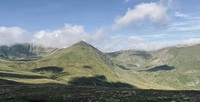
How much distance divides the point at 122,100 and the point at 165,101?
589 centimetres

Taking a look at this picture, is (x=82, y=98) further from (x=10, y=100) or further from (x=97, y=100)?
(x=10, y=100)

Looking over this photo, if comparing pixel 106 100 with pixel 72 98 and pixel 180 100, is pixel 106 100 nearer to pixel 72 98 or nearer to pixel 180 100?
pixel 72 98

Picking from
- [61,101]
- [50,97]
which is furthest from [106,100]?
[50,97]

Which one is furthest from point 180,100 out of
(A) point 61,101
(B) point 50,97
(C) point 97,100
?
(B) point 50,97

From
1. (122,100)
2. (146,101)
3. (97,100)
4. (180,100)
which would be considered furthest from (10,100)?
(180,100)

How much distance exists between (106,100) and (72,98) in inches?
232

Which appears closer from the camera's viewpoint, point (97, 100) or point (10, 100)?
point (97, 100)

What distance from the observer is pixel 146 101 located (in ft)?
128

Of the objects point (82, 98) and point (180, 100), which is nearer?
point (180, 100)

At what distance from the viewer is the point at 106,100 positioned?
40000 millimetres

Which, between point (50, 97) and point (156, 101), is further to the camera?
point (50, 97)

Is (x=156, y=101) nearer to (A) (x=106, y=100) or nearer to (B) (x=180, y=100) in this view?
(B) (x=180, y=100)

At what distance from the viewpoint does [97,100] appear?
4025cm

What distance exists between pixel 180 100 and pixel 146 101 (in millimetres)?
4830
